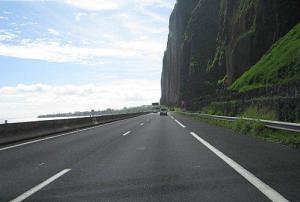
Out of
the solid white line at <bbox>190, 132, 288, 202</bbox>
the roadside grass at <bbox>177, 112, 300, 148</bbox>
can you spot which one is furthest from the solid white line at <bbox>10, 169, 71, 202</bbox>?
the roadside grass at <bbox>177, 112, 300, 148</bbox>

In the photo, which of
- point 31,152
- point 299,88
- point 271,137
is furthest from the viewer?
point 299,88

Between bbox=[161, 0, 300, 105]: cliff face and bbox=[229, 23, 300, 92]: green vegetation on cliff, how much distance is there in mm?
4552

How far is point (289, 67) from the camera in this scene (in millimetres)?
42719

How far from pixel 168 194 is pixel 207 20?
123 meters

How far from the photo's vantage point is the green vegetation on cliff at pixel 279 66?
42.3 m

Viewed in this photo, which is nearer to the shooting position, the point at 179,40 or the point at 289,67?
the point at 289,67

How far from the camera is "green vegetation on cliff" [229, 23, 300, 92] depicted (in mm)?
42312

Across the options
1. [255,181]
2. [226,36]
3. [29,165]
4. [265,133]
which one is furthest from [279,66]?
[226,36]

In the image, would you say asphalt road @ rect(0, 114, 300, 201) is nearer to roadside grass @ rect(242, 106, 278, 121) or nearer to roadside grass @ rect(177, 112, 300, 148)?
roadside grass @ rect(177, 112, 300, 148)

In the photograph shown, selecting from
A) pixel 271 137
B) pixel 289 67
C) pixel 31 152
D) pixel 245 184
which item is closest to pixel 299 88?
pixel 271 137

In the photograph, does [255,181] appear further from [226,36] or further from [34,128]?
[226,36]

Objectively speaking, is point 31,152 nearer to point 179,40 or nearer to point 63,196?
point 63,196

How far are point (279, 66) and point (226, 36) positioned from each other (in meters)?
39.7

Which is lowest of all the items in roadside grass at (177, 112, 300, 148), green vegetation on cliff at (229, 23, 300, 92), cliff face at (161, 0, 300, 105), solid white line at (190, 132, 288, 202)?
solid white line at (190, 132, 288, 202)
